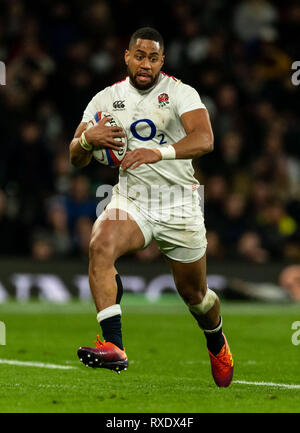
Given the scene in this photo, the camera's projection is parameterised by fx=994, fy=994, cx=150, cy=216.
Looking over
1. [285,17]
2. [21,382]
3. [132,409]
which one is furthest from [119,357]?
[285,17]

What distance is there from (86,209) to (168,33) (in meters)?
4.63

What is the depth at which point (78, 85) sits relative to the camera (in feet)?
56.2

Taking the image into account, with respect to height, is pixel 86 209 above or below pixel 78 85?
below

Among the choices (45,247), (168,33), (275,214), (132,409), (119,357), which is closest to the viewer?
(132,409)

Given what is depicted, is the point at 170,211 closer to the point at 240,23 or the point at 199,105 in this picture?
the point at 199,105

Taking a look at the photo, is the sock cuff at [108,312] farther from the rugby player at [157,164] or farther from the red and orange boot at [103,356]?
the rugby player at [157,164]

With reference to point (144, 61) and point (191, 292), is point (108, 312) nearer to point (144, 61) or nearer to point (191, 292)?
point (191, 292)

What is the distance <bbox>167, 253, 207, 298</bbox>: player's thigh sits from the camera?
24.4ft

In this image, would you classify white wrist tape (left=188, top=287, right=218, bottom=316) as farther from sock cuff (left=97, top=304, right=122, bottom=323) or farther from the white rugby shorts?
sock cuff (left=97, top=304, right=122, bottom=323)

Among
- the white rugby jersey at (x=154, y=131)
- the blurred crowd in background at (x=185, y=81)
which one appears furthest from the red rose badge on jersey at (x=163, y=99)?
the blurred crowd in background at (x=185, y=81)

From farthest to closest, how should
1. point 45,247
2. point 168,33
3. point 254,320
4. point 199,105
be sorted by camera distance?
point 168,33 → point 45,247 → point 254,320 → point 199,105

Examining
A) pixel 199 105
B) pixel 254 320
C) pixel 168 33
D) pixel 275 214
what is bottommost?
pixel 254 320

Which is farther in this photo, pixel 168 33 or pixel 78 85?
pixel 168 33

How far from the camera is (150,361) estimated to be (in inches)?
363
